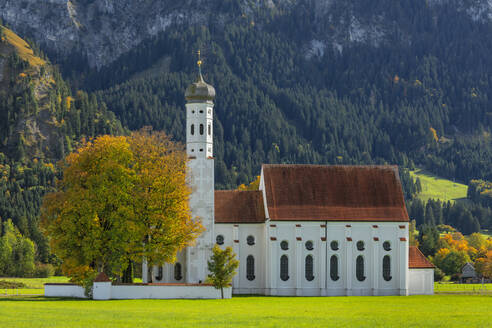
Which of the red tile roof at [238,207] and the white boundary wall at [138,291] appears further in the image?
the red tile roof at [238,207]

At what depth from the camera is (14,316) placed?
5738 cm

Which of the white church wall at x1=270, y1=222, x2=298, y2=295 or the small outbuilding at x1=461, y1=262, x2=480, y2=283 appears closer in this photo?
the white church wall at x1=270, y1=222, x2=298, y2=295

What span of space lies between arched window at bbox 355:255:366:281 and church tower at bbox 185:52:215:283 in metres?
16.5

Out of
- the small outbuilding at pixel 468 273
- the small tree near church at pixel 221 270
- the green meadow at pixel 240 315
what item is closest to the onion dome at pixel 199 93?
the small tree near church at pixel 221 270

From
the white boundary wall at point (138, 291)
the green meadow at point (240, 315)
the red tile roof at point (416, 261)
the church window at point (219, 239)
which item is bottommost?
the green meadow at point (240, 315)

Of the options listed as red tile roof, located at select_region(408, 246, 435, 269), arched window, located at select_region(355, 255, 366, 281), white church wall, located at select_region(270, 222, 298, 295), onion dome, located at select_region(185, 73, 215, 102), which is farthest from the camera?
red tile roof, located at select_region(408, 246, 435, 269)

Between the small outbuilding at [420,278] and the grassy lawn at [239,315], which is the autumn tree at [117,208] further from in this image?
the small outbuilding at [420,278]

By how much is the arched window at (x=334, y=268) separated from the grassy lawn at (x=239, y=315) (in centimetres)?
2366

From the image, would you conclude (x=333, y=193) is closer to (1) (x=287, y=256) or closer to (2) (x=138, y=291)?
(1) (x=287, y=256)

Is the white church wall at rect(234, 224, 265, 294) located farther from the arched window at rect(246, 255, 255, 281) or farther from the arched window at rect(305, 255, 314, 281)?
the arched window at rect(305, 255, 314, 281)

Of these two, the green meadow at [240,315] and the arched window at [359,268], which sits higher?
the arched window at [359,268]

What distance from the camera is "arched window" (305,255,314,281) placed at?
101000 millimetres

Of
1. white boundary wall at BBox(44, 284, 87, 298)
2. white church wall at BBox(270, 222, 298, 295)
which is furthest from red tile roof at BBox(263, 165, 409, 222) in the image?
white boundary wall at BBox(44, 284, 87, 298)

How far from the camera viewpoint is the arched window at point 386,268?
102375 mm
